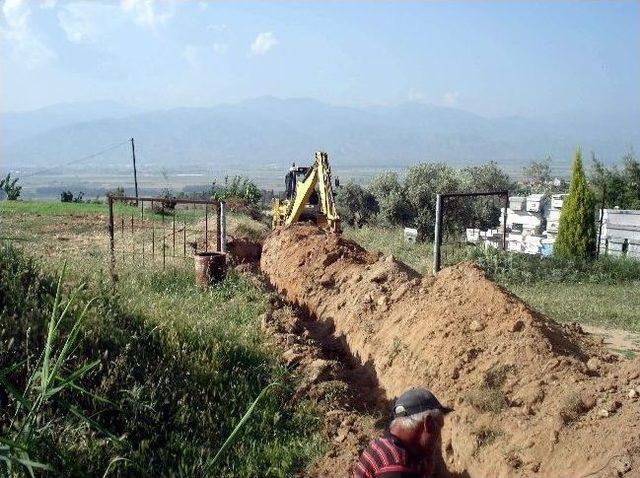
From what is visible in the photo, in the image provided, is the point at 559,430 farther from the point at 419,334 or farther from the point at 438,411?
the point at 419,334

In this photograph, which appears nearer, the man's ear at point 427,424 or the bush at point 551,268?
the man's ear at point 427,424

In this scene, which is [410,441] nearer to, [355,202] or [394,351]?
[394,351]

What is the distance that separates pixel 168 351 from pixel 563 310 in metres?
8.10

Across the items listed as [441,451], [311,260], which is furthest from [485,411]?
[311,260]

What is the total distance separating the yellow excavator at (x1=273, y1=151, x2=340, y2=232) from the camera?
1814 centimetres

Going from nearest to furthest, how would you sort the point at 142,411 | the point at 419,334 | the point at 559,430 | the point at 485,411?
the point at 559,430 < the point at 485,411 < the point at 142,411 < the point at 419,334

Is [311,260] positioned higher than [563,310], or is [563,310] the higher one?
[311,260]

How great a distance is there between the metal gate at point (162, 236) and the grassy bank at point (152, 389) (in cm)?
430

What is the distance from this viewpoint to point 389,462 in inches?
131

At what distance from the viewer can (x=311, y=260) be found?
1227cm

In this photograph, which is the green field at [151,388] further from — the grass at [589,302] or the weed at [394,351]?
the grass at [589,302]

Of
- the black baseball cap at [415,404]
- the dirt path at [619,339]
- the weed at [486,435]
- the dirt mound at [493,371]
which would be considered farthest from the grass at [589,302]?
the black baseball cap at [415,404]

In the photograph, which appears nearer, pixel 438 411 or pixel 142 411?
pixel 438 411

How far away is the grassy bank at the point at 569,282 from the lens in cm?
1193
